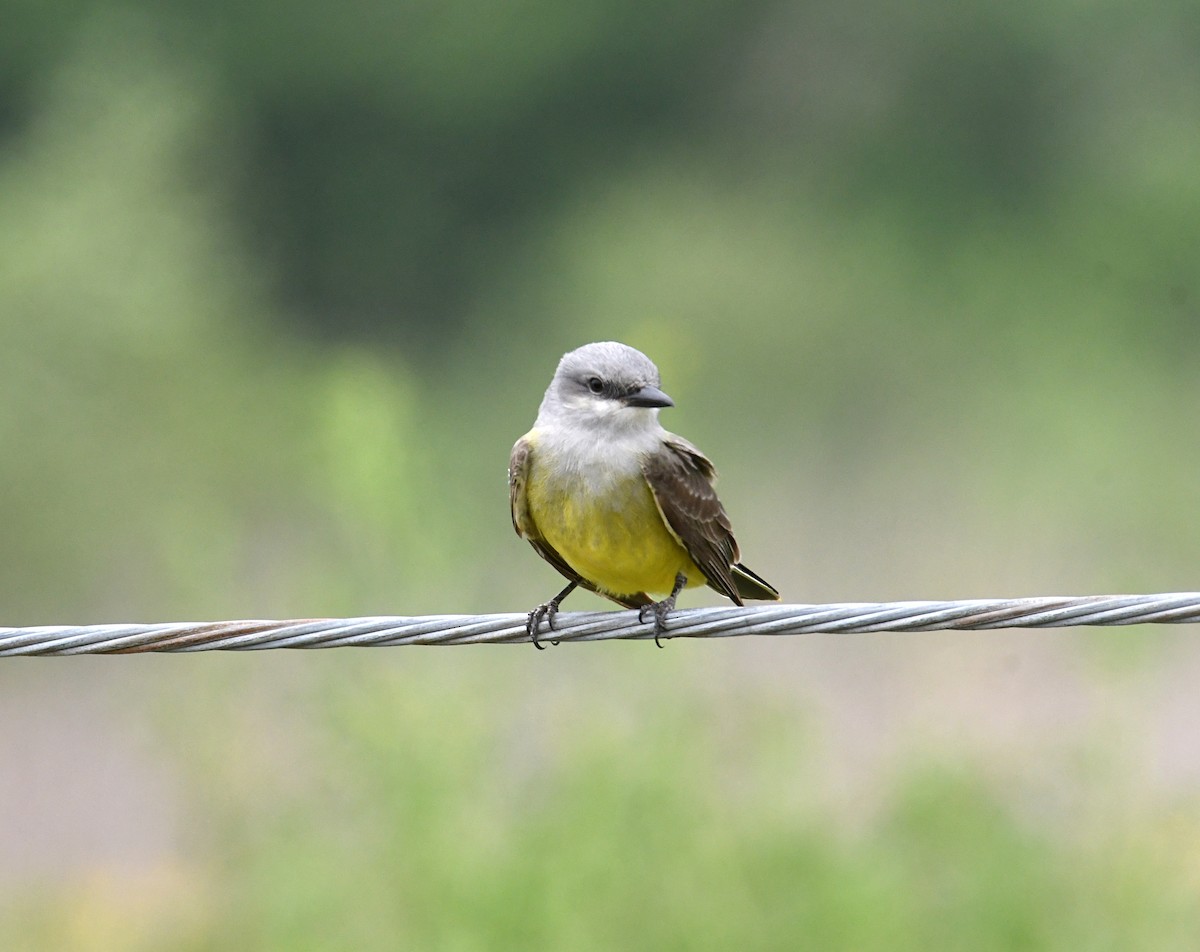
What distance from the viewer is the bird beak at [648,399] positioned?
4988 millimetres

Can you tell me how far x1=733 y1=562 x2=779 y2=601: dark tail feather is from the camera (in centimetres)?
509

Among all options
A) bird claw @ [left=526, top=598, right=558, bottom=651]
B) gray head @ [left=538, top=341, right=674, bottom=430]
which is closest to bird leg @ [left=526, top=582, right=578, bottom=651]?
bird claw @ [left=526, top=598, right=558, bottom=651]

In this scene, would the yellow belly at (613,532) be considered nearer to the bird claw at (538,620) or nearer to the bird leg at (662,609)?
the bird leg at (662,609)

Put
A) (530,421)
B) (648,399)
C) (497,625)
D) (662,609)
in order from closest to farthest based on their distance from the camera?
(497,625)
(662,609)
(648,399)
(530,421)

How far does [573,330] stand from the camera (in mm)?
17375

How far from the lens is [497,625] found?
3578 mm

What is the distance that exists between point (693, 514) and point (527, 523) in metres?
0.52

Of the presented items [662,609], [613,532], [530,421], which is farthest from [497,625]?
[530,421]

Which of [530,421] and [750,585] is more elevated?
[530,421]

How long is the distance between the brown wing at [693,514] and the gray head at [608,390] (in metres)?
0.15

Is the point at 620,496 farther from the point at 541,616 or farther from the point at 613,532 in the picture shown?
the point at 541,616

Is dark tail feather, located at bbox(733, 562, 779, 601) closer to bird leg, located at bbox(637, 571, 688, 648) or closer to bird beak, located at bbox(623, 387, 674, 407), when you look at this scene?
bird leg, located at bbox(637, 571, 688, 648)

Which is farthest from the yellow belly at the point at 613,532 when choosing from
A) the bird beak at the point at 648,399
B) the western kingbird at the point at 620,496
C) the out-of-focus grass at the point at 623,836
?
the out-of-focus grass at the point at 623,836

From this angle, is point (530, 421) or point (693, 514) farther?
point (530, 421)
